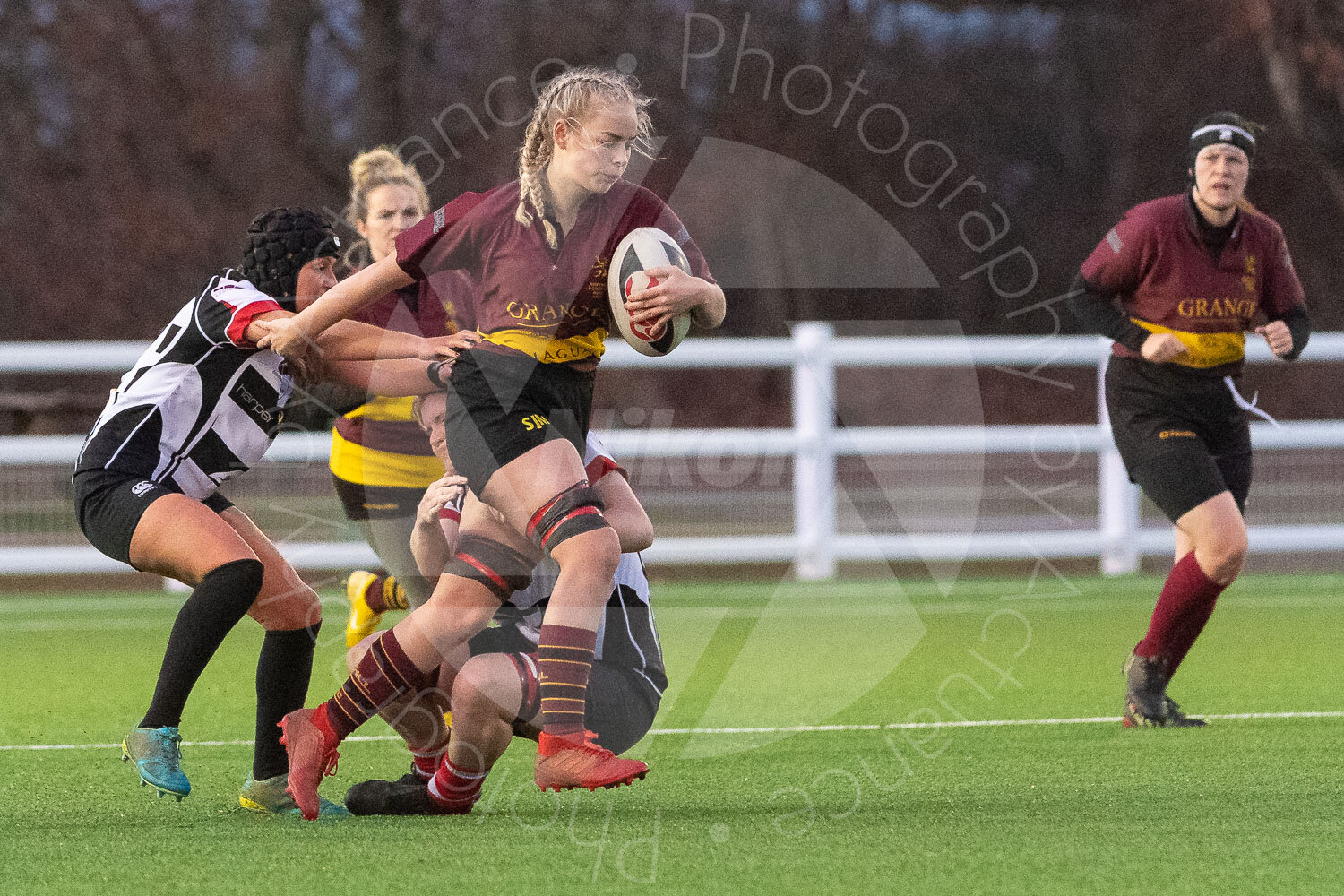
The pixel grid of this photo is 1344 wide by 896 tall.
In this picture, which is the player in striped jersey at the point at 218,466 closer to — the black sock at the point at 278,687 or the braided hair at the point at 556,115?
the black sock at the point at 278,687

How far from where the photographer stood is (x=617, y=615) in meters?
4.22

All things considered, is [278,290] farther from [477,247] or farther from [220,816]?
[220,816]

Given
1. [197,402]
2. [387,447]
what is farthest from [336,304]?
[387,447]

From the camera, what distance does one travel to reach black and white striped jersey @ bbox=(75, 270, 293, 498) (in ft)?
13.4

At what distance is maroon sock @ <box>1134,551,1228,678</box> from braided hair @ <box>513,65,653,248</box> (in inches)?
93.8

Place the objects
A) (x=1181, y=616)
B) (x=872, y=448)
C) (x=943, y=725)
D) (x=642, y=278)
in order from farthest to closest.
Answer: (x=872, y=448) < (x=1181, y=616) < (x=943, y=725) < (x=642, y=278)

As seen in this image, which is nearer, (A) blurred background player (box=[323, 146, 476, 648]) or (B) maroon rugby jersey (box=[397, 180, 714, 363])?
(B) maroon rugby jersey (box=[397, 180, 714, 363])

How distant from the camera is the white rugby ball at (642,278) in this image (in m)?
3.92

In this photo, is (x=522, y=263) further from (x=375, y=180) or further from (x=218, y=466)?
(x=375, y=180)

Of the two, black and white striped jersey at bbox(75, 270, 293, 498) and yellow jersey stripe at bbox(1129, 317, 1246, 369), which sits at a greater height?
yellow jersey stripe at bbox(1129, 317, 1246, 369)

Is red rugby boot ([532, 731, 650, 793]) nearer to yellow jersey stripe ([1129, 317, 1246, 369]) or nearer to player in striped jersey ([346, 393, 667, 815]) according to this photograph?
player in striped jersey ([346, 393, 667, 815])

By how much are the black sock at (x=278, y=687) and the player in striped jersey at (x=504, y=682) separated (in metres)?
0.17

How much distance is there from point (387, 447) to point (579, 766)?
82.1 inches

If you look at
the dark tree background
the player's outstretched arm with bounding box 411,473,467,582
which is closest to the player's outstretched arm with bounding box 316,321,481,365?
the player's outstretched arm with bounding box 411,473,467,582
